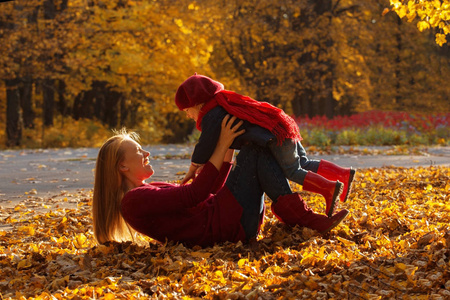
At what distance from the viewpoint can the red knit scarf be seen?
4.03 metres

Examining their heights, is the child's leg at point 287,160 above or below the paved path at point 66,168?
above

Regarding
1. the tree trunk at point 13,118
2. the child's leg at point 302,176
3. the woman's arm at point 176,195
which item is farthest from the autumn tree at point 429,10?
the tree trunk at point 13,118

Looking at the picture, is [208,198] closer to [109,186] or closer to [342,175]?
[109,186]

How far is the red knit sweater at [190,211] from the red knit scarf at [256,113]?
0.36m

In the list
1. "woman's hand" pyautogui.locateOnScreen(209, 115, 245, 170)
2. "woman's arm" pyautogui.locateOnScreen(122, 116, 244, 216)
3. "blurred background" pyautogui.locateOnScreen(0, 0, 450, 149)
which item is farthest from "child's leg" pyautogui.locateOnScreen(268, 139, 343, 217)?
"blurred background" pyautogui.locateOnScreen(0, 0, 450, 149)

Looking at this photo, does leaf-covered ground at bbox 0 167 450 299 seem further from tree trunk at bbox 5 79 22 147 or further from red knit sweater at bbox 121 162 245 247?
tree trunk at bbox 5 79 22 147

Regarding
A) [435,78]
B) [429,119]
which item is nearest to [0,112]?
[429,119]

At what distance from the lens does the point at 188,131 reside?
25.3 meters

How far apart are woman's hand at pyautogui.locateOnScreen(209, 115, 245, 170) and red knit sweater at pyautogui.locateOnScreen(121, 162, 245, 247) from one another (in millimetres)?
61

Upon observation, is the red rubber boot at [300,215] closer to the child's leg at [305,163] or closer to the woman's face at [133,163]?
the child's leg at [305,163]

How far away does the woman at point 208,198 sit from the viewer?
3977 mm

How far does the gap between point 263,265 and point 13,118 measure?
54.3 ft

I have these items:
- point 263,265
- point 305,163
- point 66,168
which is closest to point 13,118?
point 66,168

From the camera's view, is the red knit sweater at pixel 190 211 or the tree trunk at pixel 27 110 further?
the tree trunk at pixel 27 110
